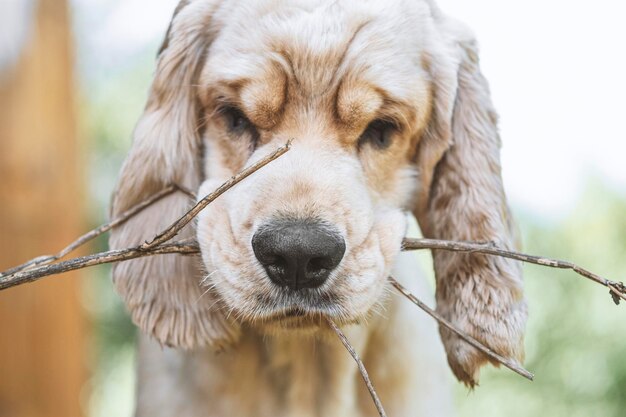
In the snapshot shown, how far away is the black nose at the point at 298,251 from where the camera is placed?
5.69 feet

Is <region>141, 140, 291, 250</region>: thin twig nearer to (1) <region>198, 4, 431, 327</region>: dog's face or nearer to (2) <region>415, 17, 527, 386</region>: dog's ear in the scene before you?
(1) <region>198, 4, 431, 327</region>: dog's face

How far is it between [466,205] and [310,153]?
48cm

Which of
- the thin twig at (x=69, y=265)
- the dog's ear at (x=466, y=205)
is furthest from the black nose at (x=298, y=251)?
the dog's ear at (x=466, y=205)

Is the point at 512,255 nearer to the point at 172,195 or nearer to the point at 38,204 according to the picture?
the point at 172,195

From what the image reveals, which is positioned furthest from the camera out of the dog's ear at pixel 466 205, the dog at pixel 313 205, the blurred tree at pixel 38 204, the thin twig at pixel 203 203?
the blurred tree at pixel 38 204

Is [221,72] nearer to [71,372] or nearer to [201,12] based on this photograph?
[201,12]

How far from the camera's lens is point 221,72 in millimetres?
2145

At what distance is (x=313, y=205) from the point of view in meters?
1.83

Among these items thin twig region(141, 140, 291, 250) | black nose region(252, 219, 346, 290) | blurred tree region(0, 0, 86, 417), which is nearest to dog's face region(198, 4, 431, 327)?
black nose region(252, 219, 346, 290)

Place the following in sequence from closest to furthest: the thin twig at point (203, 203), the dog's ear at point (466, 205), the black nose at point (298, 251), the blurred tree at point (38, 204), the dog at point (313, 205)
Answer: the thin twig at point (203, 203), the black nose at point (298, 251), the dog at point (313, 205), the dog's ear at point (466, 205), the blurred tree at point (38, 204)

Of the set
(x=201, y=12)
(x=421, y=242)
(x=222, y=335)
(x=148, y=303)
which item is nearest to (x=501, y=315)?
(x=421, y=242)

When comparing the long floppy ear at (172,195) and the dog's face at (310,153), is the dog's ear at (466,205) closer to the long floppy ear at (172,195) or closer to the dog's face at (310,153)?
the dog's face at (310,153)

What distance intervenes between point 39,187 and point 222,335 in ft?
3.80

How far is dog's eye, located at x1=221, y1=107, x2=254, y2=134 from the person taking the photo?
2.17 metres
